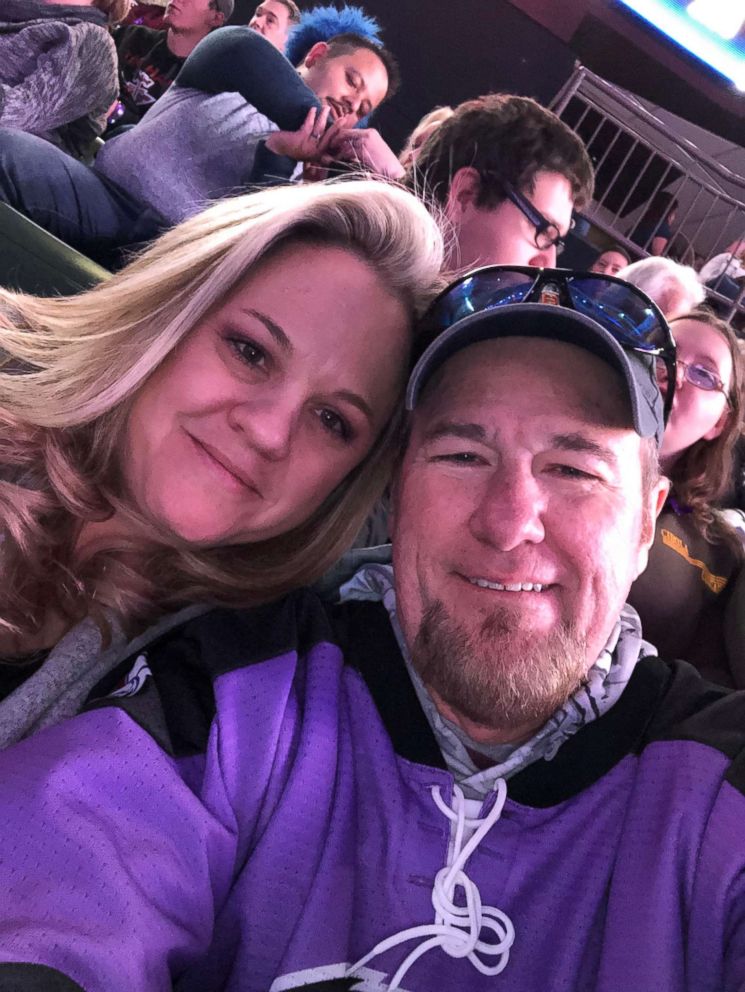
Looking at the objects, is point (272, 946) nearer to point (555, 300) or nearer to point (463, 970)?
point (463, 970)

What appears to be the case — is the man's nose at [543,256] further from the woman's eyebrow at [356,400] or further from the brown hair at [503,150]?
the woman's eyebrow at [356,400]

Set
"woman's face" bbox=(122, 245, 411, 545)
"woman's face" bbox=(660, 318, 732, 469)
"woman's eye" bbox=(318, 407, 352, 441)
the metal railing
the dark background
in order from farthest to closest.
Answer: the metal railing
the dark background
"woman's face" bbox=(660, 318, 732, 469)
"woman's eye" bbox=(318, 407, 352, 441)
"woman's face" bbox=(122, 245, 411, 545)

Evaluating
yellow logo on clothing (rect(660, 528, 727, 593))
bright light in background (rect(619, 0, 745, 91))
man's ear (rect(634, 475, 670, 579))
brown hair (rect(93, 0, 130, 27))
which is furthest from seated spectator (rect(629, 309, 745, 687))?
bright light in background (rect(619, 0, 745, 91))

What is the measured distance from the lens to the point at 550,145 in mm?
1776

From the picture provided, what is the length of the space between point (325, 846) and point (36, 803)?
327 mm

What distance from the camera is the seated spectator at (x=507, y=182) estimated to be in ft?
5.79

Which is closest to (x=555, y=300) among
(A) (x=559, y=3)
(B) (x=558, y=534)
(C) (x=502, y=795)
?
(B) (x=558, y=534)

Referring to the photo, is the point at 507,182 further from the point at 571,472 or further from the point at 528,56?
the point at 528,56

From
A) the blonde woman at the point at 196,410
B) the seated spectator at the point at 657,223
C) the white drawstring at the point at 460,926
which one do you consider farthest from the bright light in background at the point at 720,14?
the white drawstring at the point at 460,926

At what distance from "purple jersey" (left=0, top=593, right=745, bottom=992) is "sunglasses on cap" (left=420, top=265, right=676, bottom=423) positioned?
46cm

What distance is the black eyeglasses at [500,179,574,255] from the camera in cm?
176

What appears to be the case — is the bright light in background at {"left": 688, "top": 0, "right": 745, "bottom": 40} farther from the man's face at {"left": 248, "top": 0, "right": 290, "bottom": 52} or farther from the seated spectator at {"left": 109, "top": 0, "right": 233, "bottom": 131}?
the seated spectator at {"left": 109, "top": 0, "right": 233, "bottom": 131}

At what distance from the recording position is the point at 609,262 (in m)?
4.27

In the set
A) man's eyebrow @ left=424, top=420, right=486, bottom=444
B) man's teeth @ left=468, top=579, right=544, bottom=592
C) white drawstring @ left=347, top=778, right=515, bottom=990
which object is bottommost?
white drawstring @ left=347, top=778, right=515, bottom=990
